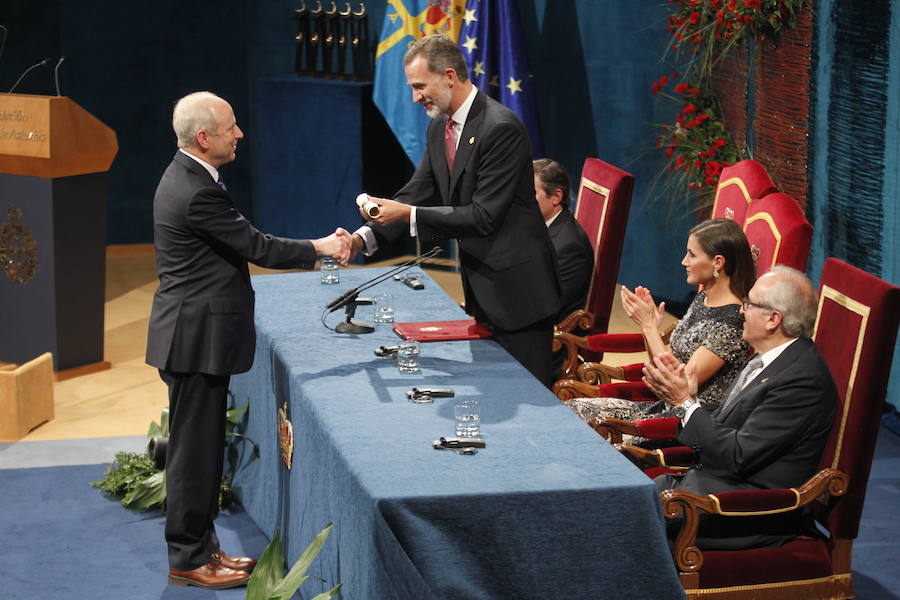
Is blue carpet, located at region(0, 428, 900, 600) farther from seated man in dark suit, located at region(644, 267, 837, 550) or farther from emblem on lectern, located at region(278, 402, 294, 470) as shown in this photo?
seated man in dark suit, located at region(644, 267, 837, 550)

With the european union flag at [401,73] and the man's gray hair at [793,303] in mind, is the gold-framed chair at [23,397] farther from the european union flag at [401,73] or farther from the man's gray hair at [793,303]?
the man's gray hair at [793,303]

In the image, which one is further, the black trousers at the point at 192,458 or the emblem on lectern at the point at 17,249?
the emblem on lectern at the point at 17,249

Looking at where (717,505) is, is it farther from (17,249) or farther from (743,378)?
(17,249)

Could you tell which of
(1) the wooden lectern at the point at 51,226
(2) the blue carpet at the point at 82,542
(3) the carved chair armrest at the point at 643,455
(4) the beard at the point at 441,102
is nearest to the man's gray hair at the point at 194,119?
(4) the beard at the point at 441,102

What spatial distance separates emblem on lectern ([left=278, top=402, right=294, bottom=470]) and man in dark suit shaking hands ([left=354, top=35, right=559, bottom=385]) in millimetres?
669

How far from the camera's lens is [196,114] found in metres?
3.82

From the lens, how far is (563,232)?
16.1 ft

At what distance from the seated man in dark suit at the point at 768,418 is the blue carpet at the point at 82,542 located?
1.58 m

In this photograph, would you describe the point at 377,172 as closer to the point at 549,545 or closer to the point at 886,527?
the point at 886,527

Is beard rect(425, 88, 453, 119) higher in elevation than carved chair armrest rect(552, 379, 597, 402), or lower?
higher

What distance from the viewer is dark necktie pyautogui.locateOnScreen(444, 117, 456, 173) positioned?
4074 mm

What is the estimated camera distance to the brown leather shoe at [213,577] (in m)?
4.04

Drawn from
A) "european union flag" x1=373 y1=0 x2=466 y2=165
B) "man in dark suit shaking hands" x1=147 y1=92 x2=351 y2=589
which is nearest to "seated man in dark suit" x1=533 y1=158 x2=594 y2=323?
"man in dark suit shaking hands" x1=147 y1=92 x2=351 y2=589

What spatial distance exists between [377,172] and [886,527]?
5.41m
